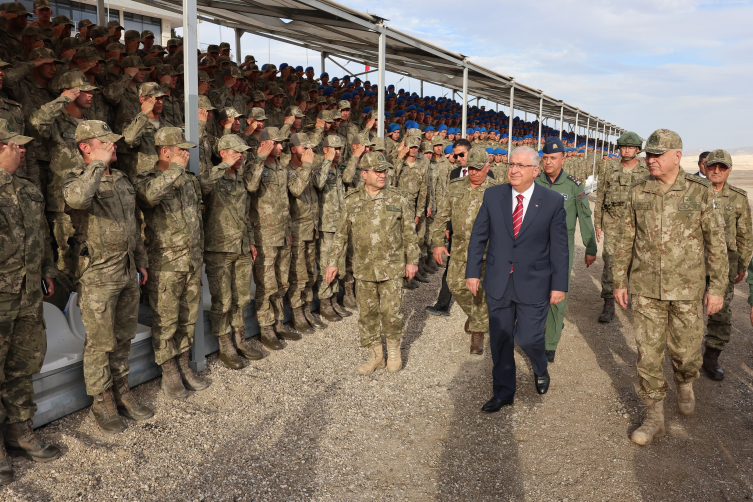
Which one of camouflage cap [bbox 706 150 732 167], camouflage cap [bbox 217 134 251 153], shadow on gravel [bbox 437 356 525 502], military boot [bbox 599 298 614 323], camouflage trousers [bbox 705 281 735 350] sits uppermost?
camouflage cap [bbox 217 134 251 153]

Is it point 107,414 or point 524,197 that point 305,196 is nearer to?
point 524,197

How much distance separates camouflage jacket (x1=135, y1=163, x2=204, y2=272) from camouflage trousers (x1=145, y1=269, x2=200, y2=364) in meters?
0.08

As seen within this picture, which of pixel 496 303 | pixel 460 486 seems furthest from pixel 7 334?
pixel 496 303

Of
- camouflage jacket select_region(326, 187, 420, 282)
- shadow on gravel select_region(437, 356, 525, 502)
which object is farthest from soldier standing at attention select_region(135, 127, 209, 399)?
shadow on gravel select_region(437, 356, 525, 502)

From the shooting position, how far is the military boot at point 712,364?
453 cm

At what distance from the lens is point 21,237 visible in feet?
9.89

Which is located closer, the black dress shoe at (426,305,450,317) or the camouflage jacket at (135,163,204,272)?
the camouflage jacket at (135,163,204,272)

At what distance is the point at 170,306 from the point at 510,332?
244cm

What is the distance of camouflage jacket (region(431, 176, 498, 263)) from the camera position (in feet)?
17.0

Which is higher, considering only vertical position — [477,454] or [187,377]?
[187,377]

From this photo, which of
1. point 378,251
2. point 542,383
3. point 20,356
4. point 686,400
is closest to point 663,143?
point 686,400

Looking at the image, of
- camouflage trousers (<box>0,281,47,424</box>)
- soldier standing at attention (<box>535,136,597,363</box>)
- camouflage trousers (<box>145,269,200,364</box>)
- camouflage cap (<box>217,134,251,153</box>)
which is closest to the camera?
camouflage trousers (<box>0,281,47,424</box>)

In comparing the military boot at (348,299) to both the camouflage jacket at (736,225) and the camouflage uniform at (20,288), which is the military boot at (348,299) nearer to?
the camouflage uniform at (20,288)

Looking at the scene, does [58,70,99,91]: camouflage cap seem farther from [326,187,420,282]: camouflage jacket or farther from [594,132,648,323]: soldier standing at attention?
[594,132,648,323]: soldier standing at attention
